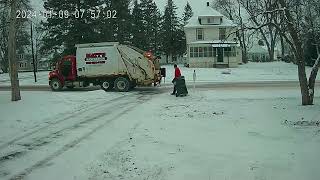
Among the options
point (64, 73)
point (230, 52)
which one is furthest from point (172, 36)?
point (64, 73)

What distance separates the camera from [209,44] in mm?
60656

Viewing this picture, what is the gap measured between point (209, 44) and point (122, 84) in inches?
1315

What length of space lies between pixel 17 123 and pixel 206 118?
6.47 m

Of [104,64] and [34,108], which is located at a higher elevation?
[104,64]

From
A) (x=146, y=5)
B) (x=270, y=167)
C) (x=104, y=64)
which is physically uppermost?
(x=146, y=5)

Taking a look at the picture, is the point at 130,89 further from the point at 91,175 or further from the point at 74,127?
the point at 91,175

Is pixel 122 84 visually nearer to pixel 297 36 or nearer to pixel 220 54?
pixel 297 36

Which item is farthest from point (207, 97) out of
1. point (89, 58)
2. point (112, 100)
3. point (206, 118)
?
point (89, 58)

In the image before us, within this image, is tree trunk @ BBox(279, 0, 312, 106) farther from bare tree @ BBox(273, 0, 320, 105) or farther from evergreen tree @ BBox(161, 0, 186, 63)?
evergreen tree @ BBox(161, 0, 186, 63)

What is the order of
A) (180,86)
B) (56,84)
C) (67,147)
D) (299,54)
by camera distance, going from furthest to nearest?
(56,84) < (180,86) < (299,54) < (67,147)

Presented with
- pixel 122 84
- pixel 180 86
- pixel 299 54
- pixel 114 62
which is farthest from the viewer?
pixel 114 62

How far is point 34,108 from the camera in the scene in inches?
726

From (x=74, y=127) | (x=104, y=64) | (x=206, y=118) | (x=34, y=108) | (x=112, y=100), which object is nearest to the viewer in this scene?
(x=74, y=127)

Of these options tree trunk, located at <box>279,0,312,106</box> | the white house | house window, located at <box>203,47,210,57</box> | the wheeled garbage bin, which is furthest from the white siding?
tree trunk, located at <box>279,0,312,106</box>
